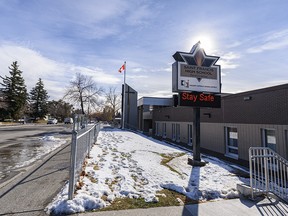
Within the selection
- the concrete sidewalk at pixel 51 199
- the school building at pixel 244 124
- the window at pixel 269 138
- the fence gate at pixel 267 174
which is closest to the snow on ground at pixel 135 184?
the concrete sidewalk at pixel 51 199

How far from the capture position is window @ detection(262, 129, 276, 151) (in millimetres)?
10321

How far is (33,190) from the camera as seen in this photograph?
16.7 ft

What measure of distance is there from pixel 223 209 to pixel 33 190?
4.71m

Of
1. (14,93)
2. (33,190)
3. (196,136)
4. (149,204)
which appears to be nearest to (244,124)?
(196,136)

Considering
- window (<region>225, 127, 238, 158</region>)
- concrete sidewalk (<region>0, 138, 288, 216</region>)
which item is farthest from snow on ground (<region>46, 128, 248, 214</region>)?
window (<region>225, 127, 238, 158</region>)

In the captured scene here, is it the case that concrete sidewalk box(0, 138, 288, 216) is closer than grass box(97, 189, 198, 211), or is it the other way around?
concrete sidewalk box(0, 138, 288, 216)

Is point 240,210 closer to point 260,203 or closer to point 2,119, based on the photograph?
point 260,203

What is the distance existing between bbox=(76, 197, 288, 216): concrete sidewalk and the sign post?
4.10 metres

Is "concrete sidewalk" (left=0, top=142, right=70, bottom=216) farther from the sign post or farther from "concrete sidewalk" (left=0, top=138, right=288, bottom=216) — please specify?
the sign post

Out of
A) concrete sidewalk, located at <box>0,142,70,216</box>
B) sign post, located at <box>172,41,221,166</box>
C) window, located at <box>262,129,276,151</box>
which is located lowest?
concrete sidewalk, located at <box>0,142,70,216</box>

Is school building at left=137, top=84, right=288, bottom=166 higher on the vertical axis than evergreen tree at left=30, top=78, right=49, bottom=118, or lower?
lower

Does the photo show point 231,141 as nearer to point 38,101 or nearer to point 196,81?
point 196,81

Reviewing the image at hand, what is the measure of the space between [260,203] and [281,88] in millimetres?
7098

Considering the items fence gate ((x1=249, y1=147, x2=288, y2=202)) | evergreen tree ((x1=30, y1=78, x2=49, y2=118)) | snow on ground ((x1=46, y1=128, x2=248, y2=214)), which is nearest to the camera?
snow on ground ((x1=46, y1=128, x2=248, y2=214))
